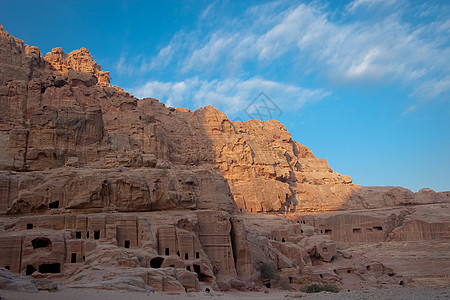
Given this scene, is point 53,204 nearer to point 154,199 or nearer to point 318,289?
point 154,199

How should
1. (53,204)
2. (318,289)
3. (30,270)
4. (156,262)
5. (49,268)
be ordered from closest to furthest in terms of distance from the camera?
(30,270) < (49,268) < (156,262) < (53,204) < (318,289)

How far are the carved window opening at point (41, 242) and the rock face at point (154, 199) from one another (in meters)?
0.07

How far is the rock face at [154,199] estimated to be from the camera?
3491 cm

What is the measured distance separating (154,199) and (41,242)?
10950 mm

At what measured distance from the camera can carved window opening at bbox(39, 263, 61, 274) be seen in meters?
34.1

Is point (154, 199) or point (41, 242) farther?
point (154, 199)

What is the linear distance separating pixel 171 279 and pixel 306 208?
60.8 m

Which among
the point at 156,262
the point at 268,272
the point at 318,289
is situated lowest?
the point at 318,289

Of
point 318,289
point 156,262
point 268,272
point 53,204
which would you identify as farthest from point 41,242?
point 318,289

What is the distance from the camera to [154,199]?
43.9 metres

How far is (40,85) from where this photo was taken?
230ft

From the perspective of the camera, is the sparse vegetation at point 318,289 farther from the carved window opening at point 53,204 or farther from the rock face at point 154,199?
the carved window opening at point 53,204

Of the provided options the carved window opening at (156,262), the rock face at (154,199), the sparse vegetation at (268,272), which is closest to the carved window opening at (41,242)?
the rock face at (154,199)

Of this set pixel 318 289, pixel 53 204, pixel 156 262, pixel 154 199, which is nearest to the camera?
pixel 156 262
